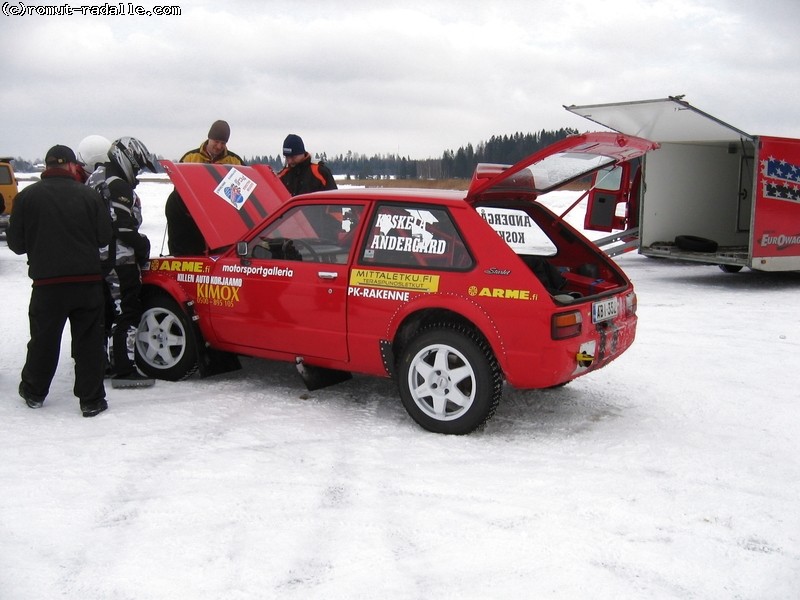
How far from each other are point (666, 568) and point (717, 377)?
11.6 feet

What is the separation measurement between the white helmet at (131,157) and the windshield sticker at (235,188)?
1.91 feet

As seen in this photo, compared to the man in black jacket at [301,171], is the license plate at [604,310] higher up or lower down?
lower down

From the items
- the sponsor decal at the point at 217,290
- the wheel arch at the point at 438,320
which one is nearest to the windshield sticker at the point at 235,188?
the sponsor decal at the point at 217,290

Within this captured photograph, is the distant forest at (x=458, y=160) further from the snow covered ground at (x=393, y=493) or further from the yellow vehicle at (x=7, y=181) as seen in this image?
the snow covered ground at (x=393, y=493)

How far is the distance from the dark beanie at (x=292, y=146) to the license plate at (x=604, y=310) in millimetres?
4142

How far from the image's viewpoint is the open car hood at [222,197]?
238 inches

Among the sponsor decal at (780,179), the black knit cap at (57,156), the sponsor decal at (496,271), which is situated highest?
the sponsor decal at (780,179)

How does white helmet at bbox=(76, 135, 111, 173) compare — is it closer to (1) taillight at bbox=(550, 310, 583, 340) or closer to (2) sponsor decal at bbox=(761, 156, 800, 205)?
(1) taillight at bbox=(550, 310, 583, 340)

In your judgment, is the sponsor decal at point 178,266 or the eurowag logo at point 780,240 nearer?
the sponsor decal at point 178,266

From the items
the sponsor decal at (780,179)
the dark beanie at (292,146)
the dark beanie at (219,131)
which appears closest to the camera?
the dark beanie at (219,131)

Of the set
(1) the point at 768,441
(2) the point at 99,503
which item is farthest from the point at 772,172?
(2) the point at 99,503

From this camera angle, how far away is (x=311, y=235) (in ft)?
17.9

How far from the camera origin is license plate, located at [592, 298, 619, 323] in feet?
15.7

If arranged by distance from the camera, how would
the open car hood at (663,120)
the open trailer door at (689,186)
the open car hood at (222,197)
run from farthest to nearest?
1. the open trailer door at (689,186)
2. the open car hood at (663,120)
3. the open car hood at (222,197)
